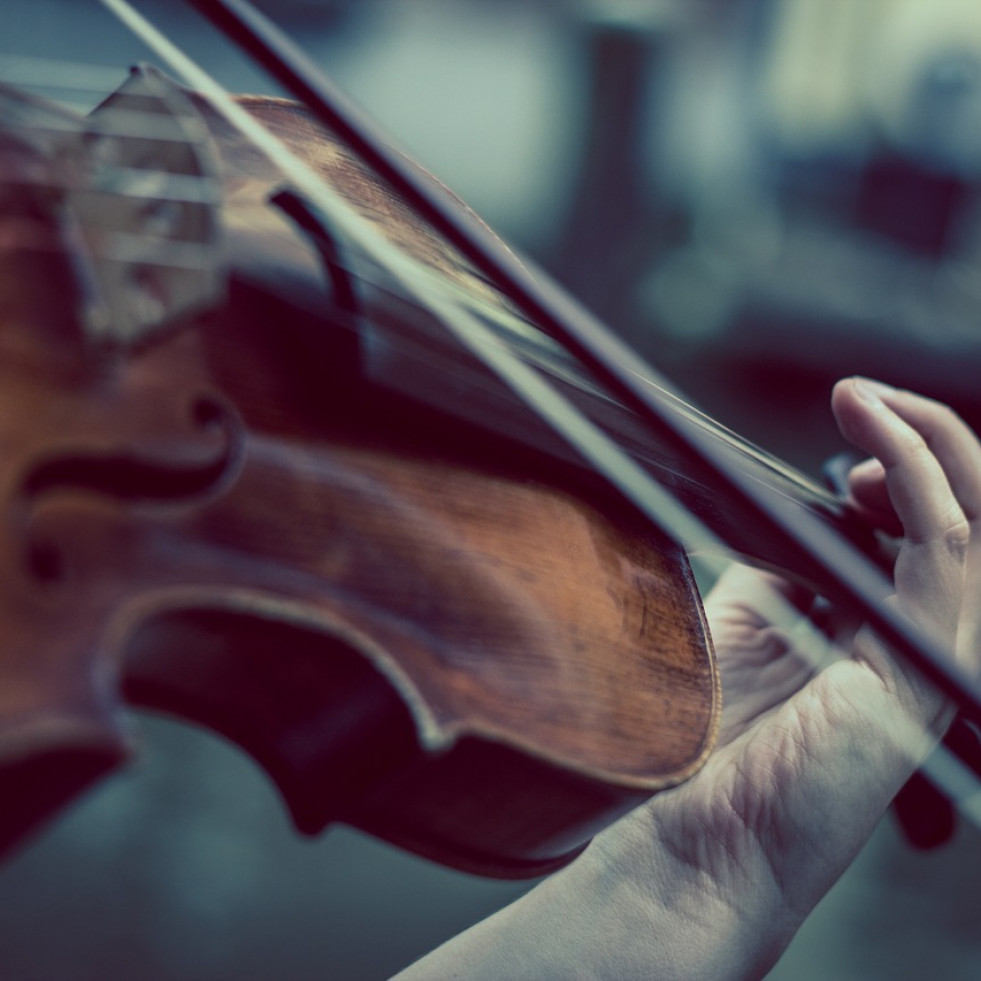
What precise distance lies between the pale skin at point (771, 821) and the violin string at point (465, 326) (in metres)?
0.13

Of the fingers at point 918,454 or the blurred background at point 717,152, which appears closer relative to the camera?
the fingers at point 918,454

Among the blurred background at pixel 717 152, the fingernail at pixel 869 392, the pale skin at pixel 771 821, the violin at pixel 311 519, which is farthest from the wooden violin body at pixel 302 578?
the blurred background at pixel 717 152

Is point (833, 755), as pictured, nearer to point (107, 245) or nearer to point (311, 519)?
point (311, 519)

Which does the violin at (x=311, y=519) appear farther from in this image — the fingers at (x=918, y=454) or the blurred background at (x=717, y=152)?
the blurred background at (x=717, y=152)

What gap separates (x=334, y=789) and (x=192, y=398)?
0.17 m

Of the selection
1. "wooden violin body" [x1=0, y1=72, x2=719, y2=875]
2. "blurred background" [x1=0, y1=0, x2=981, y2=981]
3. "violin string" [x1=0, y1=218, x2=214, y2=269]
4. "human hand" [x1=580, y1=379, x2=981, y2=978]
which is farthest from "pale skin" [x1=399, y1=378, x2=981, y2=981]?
"blurred background" [x1=0, y1=0, x2=981, y2=981]

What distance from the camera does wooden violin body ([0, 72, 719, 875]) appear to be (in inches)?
16.3

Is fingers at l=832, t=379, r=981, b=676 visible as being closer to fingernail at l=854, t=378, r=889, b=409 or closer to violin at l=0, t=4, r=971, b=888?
fingernail at l=854, t=378, r=889, b=409

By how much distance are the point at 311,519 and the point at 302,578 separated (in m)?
0.03

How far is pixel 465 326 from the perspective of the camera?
0.59m

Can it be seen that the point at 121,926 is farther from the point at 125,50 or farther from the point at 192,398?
the point at 125,50

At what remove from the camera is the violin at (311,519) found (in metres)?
0.42

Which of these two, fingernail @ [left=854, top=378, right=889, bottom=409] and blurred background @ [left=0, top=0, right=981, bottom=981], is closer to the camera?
fingernail @ [left=854, top=378, right=889, bottom=409]

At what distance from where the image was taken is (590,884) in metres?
0.70
